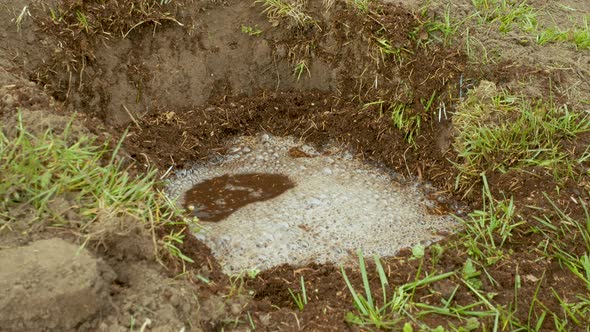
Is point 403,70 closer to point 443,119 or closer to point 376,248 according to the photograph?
point 443,119

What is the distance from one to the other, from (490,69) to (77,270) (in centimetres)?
255

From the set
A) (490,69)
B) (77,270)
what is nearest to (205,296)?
(77,270)

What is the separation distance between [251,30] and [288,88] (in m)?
0.45

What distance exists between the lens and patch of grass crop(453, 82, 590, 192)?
10.7ft

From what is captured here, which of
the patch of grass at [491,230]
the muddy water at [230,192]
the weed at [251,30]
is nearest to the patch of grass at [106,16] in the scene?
the weed at [251,30]

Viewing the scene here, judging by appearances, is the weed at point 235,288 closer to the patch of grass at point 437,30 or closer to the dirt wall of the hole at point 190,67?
the dirt wall of the hole at point 190,67

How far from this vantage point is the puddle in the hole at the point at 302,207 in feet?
10.4

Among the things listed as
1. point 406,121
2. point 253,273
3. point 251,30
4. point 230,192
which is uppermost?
point 251,30

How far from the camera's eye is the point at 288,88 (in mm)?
4242

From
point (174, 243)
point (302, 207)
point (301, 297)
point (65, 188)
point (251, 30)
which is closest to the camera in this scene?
point (65, 188)

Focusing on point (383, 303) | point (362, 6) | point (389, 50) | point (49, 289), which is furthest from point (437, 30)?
point (49, 289)

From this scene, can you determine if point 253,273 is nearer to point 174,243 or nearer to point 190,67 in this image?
point 174,243

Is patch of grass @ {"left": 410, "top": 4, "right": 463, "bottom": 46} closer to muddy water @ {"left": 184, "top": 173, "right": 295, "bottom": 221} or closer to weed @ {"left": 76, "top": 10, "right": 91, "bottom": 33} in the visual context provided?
muddy water @ {"left": 184, "top": 173, "right": 295, "bottom": 221}

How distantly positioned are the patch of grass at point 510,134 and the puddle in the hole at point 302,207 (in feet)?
1.14
